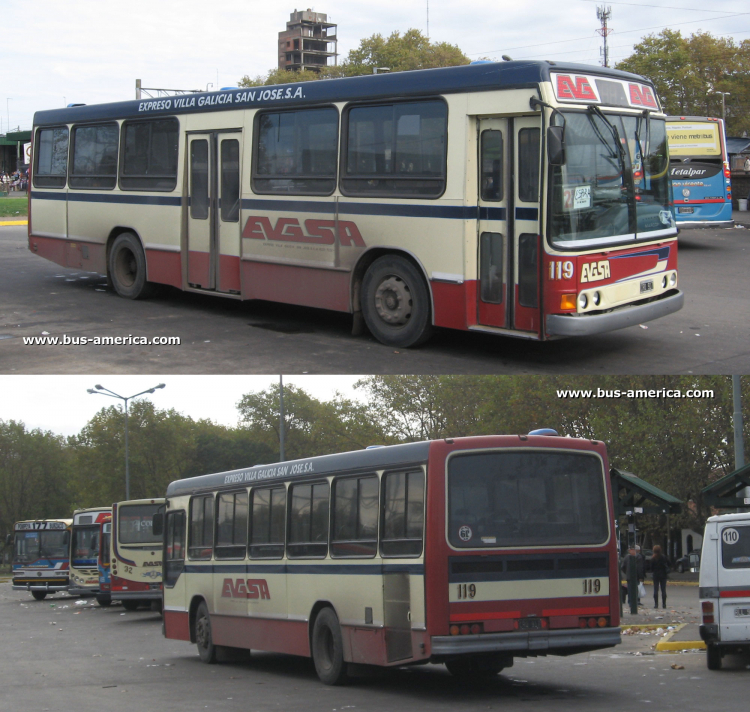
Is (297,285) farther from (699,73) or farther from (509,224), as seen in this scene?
(699,73)

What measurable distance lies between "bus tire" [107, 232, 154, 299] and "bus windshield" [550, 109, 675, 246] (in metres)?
8.66

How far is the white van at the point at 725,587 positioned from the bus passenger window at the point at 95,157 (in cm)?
1192

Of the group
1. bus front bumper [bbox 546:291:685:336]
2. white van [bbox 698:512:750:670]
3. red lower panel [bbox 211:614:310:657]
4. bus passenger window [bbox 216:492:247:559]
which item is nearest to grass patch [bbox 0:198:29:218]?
bus passenger window [bbox 216:492:247:559]

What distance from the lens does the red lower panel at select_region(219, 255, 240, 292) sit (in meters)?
15.7

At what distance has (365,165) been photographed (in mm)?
13602

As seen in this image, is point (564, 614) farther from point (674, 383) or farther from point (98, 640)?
point (674, 383)

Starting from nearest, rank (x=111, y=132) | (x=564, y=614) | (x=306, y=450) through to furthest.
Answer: (x=564, y=614) < (x=111, y=132) < (x=306, y=450)

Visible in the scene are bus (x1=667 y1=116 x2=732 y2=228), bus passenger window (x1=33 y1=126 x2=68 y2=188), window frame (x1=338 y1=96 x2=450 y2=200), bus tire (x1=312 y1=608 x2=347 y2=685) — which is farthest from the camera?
bus (x1=667 y1=116 x2=732 y2=228)

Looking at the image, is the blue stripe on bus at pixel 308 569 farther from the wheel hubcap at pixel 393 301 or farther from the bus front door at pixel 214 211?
the bus front door at pixel 214 211

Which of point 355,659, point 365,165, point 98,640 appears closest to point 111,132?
point 365,165

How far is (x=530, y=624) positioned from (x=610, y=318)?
4487 mm

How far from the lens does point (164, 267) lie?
17.3 m

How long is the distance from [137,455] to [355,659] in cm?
5949

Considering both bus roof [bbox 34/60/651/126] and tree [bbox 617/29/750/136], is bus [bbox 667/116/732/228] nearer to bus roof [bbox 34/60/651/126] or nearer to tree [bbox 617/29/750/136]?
bus roof [bbox 34/60/651/126]
